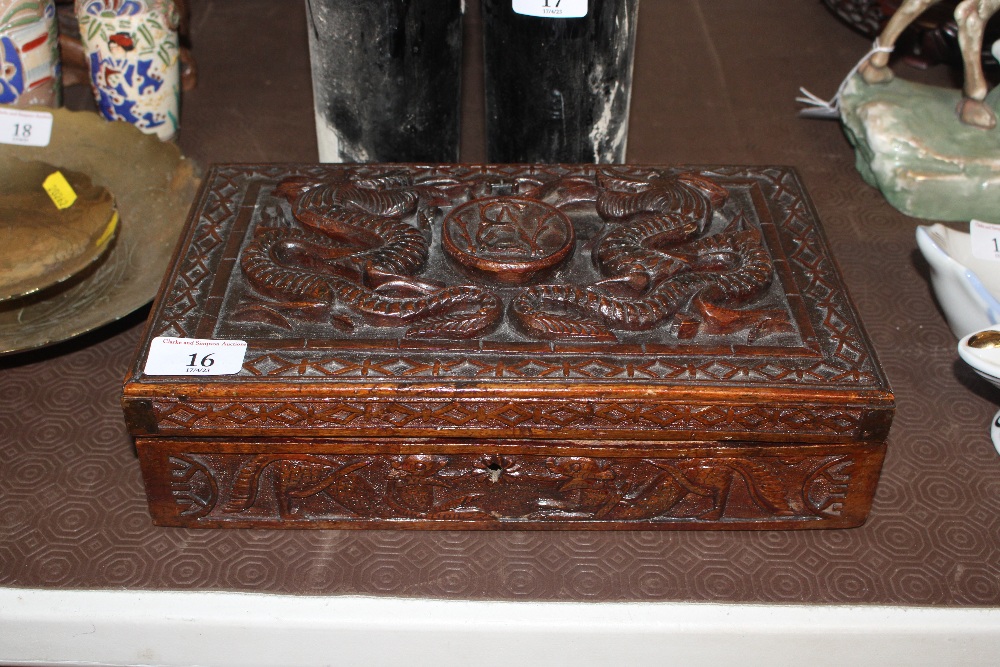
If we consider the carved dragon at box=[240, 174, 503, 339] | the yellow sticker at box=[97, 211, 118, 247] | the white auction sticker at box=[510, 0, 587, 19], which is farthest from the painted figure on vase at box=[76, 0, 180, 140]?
the white auction sticker at box=[510, 0, 587, 19]

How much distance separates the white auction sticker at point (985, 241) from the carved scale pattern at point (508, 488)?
50cm

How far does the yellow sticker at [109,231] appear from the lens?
149cm

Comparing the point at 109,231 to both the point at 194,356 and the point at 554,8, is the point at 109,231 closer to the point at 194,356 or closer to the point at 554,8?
the point at 194,356

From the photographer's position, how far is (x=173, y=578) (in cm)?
125

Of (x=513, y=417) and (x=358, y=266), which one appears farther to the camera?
(x=358, y=266)

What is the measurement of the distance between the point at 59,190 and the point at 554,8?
808 millimetres

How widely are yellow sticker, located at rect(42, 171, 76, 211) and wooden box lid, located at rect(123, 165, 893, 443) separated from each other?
305 millimetres

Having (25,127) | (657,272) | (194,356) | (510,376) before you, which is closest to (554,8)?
(657,272)

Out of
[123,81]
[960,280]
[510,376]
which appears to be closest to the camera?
[510,376]

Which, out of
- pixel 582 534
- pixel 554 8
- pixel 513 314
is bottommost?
pixel 582 534

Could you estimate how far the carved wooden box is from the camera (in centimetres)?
115

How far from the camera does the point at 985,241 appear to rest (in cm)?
152

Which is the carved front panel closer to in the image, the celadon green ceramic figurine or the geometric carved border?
the geometric carved border

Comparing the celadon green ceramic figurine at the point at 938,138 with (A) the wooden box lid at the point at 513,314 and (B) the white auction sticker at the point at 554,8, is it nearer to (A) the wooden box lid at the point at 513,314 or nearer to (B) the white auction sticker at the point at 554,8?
(A) the wooden box lid at the point at 513,314
